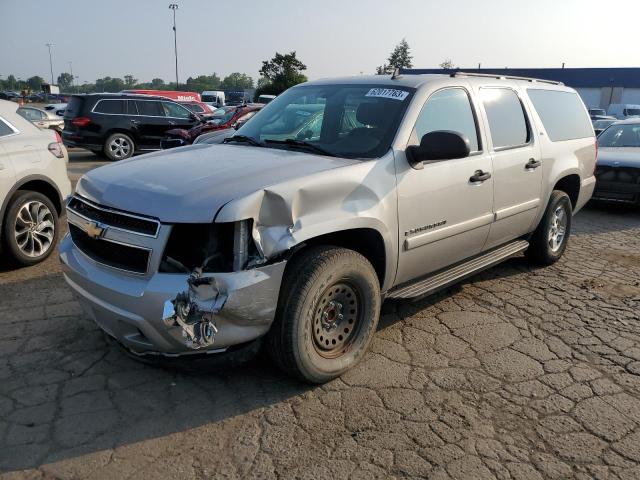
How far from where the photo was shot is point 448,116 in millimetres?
3953

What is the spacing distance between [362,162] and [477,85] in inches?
64.7

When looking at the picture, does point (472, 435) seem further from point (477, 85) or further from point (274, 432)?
point (477, 85)

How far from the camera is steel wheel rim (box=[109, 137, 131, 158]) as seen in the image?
1382cm

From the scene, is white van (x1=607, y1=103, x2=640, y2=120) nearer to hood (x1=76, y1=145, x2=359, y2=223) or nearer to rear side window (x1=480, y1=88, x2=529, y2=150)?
rear side window (x1=480, y1=88, x2=529, y2=150)

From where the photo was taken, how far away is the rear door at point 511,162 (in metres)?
4.33

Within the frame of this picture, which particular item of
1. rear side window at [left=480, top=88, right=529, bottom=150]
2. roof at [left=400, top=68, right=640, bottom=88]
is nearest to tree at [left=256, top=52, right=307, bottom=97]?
roof at [left=400, top=68, right=640, bottom=88]

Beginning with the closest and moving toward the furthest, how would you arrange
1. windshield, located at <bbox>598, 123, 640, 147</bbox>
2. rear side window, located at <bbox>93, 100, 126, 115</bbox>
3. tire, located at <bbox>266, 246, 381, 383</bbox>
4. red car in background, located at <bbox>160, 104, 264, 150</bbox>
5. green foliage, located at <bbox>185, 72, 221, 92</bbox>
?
tire, located at <bbox>266, 246, 381, 383</bbox> < windshield, located at <bbox>598, 123, 640, 147</bbox> < red car in background, located at <bbox>160, 104, 264, 150</bbox> < rear side window, located at <bbox>93, 100, 126, 115</bbox> < green foliage, located at <bbox>185, 72, 221, 92</bbox>

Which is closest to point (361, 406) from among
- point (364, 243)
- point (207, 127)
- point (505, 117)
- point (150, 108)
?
point (364, 243)

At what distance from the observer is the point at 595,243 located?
6906 millimetres

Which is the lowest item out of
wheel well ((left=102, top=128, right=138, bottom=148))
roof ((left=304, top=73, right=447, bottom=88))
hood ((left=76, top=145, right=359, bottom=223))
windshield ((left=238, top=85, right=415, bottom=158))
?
wheel well ((left=102, top=128, right=138, bottom=148))

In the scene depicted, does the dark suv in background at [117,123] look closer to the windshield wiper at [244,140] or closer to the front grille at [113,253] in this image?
the windshield wiper at [244,140]

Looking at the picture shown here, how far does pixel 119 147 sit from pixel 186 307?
12641mm

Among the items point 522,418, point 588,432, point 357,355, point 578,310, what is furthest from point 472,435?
point 578,310

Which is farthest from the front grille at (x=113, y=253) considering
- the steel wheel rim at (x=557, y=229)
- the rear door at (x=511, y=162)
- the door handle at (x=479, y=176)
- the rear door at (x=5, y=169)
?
the steel wheel rim at (x=557, y=229)
